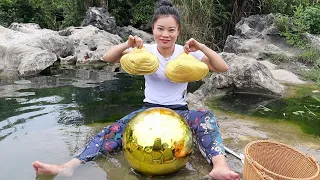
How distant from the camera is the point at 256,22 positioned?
356 inches

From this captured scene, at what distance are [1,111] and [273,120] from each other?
3063 millimetres

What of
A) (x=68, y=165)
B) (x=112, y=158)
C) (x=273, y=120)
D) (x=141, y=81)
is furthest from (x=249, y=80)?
(x=68, y=165)

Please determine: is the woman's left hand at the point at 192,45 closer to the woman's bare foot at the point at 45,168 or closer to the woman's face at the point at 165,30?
the woman's face at the point at 165,30

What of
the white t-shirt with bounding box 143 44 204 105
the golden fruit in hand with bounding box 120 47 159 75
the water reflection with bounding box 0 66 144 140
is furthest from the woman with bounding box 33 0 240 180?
the water reflection with bounding box 0 66 144 140

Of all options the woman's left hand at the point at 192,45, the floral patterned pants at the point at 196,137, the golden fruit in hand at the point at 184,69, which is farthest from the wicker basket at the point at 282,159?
the woman's left hand at the point at 192,45

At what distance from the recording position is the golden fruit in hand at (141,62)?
2.74 meters

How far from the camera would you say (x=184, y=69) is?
8.96 feet

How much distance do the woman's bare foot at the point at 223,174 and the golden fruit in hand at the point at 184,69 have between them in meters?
0.71

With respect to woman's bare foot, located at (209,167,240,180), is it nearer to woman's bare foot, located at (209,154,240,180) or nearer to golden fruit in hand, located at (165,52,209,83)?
woman's bare foot, located at (209,154,240,180)

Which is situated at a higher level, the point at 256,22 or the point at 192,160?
the point at 256,22

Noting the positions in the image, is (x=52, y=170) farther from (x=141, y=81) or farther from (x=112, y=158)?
(x=141, y=81)

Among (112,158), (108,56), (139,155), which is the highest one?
(108,56)

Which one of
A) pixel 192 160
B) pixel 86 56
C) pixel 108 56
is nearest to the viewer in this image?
pixel 192 160

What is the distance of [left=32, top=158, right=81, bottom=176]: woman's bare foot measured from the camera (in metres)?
2.55
